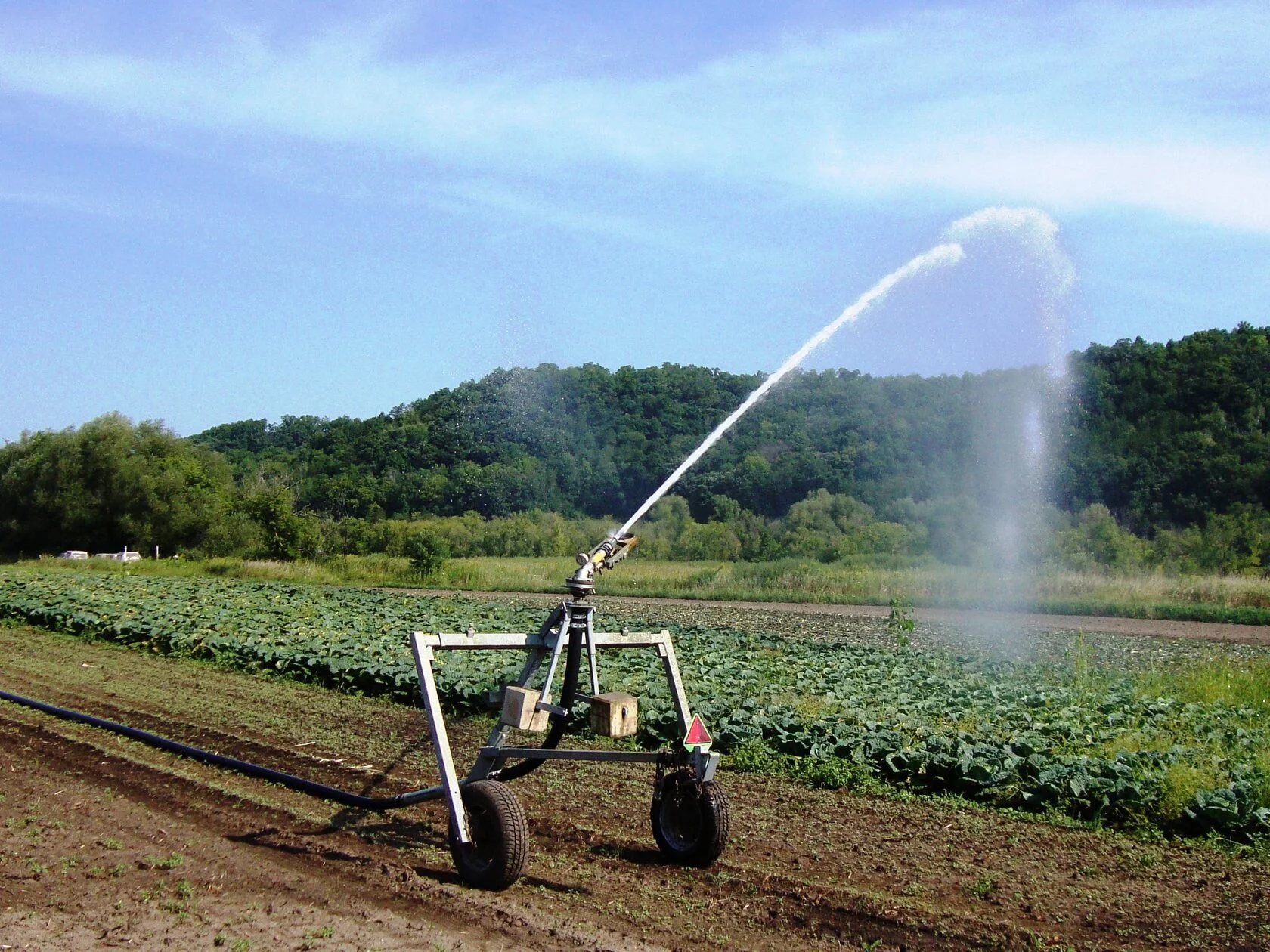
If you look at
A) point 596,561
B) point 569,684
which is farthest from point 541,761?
point 596,561

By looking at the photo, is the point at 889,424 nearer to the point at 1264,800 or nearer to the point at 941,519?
the point at 941,519

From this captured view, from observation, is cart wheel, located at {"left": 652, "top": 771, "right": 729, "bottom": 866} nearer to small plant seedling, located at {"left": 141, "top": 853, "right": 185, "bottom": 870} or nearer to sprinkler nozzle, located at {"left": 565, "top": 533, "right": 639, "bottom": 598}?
sprinkler nozzle, located at {"left": 565, "top": 533, "right": 639, "bottom": 598}

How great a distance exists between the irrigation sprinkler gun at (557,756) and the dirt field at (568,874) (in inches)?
8.5

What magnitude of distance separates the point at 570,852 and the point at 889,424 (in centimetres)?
3655

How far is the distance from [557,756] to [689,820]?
37.2 inches

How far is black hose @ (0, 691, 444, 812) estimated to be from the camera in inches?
284

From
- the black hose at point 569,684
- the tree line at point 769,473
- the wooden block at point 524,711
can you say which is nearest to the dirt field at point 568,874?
the black hose at point 569,684

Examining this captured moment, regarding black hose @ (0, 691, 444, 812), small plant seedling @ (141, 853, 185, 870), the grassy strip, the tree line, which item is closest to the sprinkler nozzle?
black hose @ (0, 691, 444, 812)

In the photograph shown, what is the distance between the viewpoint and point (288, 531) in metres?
57.6

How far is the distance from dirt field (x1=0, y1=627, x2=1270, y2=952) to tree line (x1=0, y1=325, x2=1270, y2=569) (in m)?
18.0

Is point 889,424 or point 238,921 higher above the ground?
point 889,424

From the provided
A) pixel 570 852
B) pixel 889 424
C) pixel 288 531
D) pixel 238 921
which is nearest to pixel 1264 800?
pixel 570 852

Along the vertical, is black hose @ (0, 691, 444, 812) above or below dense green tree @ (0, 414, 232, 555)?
below

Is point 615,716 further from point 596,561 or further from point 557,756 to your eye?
point 596,561
